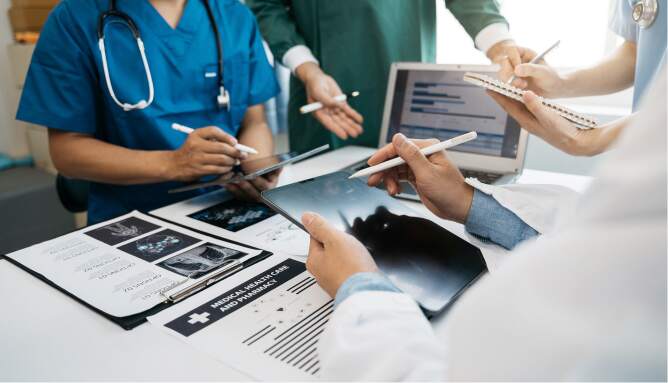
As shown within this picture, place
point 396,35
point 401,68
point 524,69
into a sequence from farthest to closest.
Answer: point 396,35 → point 401,68 → point 524,69

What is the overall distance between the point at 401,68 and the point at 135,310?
0.95m

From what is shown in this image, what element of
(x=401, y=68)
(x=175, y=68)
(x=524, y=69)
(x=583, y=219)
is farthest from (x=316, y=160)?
(x=583, y=219)

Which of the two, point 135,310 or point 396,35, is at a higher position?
point 396,35

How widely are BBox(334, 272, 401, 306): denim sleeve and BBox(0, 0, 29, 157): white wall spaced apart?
2.44 metres

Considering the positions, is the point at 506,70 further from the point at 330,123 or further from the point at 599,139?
the point at 330,123

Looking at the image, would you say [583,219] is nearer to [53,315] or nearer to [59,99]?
[53,315]

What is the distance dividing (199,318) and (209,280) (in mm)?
85

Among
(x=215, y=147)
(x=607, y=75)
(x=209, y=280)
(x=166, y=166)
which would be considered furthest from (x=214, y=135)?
(x=607, y=75)

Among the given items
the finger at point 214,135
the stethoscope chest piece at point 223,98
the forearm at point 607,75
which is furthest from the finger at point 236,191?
the forearm at point 607,75

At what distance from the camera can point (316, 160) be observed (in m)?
1.32

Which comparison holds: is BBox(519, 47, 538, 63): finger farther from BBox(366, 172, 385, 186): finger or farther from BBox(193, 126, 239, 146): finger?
BBox(193, 126, 239, 146): finger

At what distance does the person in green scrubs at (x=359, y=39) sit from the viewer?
133 centimetres

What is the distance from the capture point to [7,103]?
2301mm

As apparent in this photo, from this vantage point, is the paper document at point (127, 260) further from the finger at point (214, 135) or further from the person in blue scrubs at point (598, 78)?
the person in blue scrubs at point (598, 78)
